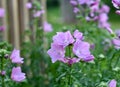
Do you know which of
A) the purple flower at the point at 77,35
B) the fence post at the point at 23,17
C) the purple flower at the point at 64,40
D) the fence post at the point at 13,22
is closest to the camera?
the purple flower at the point at 64,40

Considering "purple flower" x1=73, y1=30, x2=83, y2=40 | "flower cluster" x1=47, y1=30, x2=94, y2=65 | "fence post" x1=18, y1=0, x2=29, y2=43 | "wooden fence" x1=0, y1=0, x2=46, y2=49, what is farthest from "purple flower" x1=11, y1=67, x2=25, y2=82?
"fence post" x1=18, y1=0, x2=29, y2=43

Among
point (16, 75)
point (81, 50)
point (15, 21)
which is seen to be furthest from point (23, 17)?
point (81, 50)

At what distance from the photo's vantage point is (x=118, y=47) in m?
2.31

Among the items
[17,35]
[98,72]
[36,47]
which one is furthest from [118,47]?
[17,35]

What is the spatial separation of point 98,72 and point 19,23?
5.28 ft

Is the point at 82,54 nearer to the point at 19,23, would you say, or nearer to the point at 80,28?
the point at 80,28

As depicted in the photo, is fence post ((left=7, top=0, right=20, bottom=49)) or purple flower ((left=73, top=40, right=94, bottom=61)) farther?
fence post ((left=7, top=0, right=20, bottom=49))

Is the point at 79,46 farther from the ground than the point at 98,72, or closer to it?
farther from the ground

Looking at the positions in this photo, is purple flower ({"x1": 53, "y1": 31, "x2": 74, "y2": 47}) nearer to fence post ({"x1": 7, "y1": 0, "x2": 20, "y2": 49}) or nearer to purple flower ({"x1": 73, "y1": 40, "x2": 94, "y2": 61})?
purple flower ({"x1": 73, "y1": 40, "x2": 94, "y2": 61})

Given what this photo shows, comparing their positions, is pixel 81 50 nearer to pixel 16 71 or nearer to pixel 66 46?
pixel 66 46

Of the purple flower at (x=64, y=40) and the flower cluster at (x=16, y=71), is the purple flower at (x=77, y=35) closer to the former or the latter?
the purple flower at (x=64, y=40)

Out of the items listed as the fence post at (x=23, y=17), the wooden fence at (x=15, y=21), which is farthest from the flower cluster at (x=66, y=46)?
the fence post at (x=23, y=17)

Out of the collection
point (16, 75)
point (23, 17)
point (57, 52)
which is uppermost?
point (23, 17)

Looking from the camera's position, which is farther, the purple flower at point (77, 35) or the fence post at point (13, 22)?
the fence post at point (13, 22)
